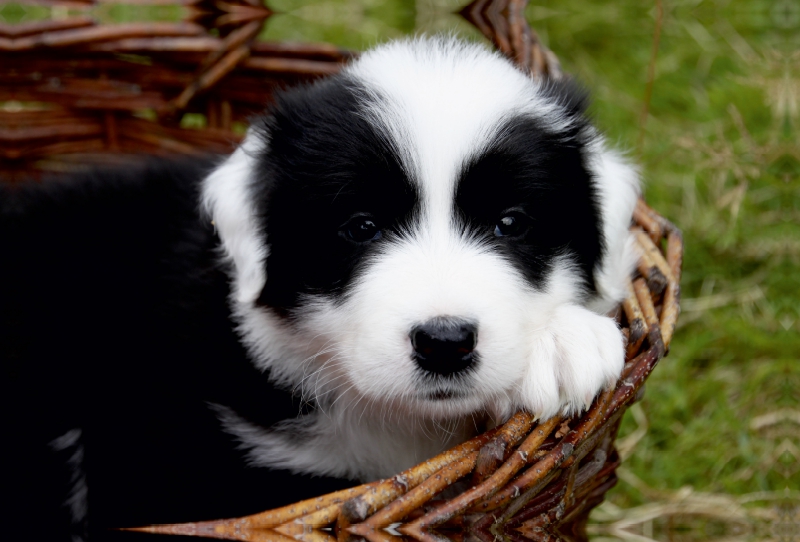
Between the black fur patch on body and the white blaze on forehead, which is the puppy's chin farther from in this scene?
the black fur patch on body

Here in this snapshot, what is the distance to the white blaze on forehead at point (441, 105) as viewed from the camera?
6.45 feet

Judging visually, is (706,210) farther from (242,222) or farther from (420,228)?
(242,222)

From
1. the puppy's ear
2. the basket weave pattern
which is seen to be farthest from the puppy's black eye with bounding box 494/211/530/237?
the basket weave pattern

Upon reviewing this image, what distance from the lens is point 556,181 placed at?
210cm

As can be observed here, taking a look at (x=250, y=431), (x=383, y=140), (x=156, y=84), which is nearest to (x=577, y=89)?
(x=383, y=140)

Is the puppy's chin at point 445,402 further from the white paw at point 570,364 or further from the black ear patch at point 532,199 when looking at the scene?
the black ear patch at point 532,199

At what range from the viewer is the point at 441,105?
6.69 feet

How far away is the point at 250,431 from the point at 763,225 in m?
2.74

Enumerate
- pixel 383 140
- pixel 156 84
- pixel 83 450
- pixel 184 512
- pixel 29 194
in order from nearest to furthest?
pixel 383 140
pixel 184 512
pixel 83 450
pixel 29 194
pixel 156 84

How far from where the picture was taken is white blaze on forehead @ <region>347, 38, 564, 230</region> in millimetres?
1967

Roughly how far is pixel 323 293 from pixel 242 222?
0.30m

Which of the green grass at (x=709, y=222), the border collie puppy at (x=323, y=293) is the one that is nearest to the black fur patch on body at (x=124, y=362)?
the border collie puppy at (x=323, y=293)

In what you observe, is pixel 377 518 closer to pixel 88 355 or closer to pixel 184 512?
pixel 184 512

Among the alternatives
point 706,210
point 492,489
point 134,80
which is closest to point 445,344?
point 492,489
